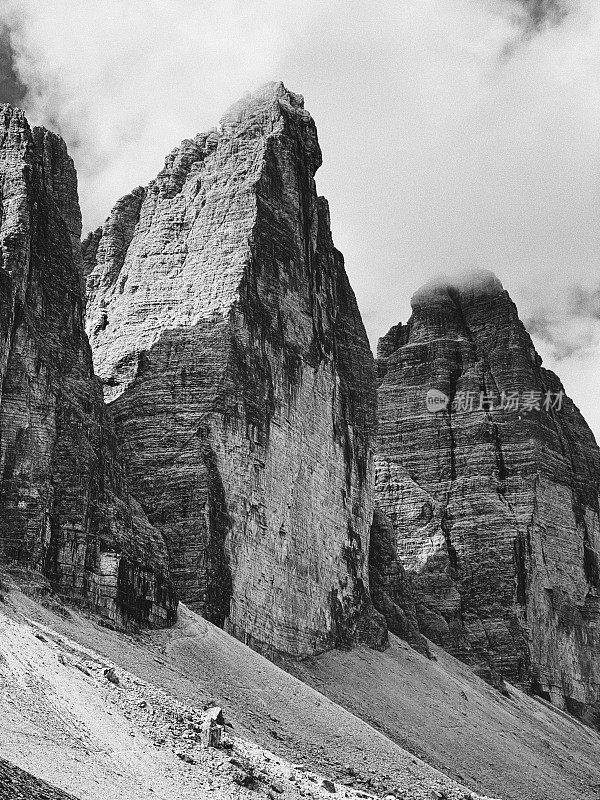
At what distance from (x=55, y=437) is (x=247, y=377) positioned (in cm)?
1881

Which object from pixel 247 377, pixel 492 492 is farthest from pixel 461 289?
pixel 247 377

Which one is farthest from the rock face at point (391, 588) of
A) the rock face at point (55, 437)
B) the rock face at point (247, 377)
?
the rock face at point (55, 437)

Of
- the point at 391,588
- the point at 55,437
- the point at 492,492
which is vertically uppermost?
the point at 492,492

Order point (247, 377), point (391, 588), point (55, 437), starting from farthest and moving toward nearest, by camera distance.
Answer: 1. point (391, 588)
2. point (247, 377)
3. point (55, 437)

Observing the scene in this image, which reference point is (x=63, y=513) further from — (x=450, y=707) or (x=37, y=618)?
(x=450, y=707)

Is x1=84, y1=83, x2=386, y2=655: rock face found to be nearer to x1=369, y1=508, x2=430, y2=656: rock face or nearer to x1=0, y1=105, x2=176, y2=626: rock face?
x1=369, y1=508, x2=430, y2=656: rock face

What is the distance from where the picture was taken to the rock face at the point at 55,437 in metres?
58.9

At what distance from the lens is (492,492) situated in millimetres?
118562

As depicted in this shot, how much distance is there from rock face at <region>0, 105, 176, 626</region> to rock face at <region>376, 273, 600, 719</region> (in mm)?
41677

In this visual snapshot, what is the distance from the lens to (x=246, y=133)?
90.4 m

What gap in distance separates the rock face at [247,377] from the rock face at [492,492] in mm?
18540

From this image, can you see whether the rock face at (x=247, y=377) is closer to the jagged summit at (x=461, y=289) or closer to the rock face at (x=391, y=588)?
the rock face at (x=391, y=588)

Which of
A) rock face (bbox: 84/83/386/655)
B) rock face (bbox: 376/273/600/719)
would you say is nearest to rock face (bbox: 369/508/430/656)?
rock face (bbox: 84/83/386/655)

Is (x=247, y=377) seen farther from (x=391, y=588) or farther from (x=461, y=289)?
(x=461, y=289)
